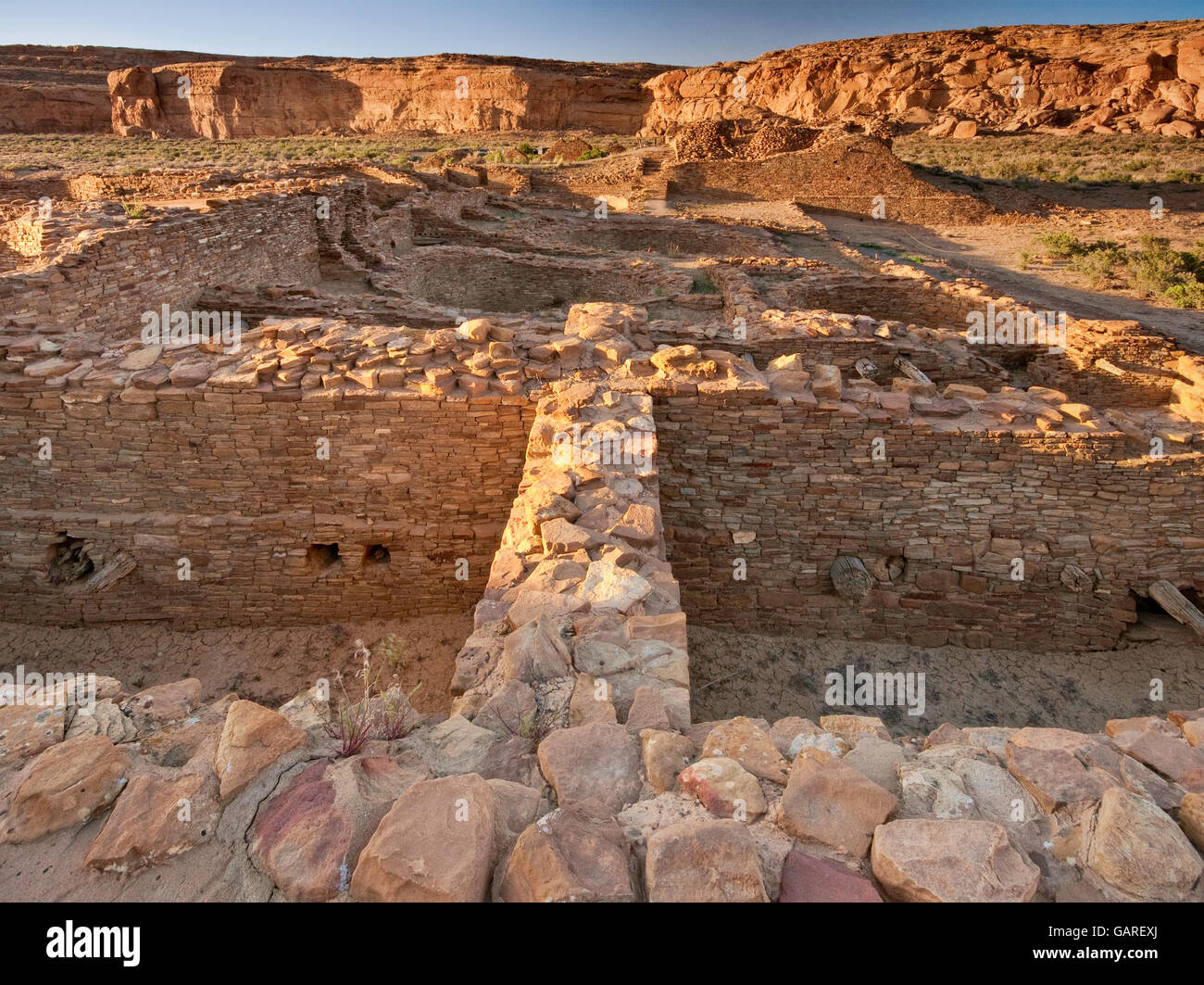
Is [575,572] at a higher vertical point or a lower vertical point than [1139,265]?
lower

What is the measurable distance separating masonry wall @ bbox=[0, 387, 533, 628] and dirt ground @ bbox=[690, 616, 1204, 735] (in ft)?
7.07

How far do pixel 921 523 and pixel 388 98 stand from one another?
174ft

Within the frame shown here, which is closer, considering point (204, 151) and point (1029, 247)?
point (1029, 247)

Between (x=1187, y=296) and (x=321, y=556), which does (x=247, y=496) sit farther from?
(x=1187, y=296)

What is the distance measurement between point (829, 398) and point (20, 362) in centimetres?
617

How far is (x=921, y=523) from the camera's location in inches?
209

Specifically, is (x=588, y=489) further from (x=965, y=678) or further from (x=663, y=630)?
(x=965, y=678)

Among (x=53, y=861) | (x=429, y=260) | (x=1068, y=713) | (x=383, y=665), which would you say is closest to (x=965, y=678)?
(x=1068, y=713)

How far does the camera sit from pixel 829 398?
16.9 feet

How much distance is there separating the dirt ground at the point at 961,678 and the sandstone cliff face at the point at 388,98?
160 feet

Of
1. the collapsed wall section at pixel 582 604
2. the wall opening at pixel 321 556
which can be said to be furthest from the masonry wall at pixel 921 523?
the wall opening at pixel 321 556

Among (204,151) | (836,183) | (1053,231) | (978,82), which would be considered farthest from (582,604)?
(978,82)

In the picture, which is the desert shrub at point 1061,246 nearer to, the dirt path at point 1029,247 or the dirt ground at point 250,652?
the dirt path at point 1029,247

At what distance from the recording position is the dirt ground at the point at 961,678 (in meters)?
4.96
